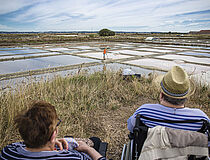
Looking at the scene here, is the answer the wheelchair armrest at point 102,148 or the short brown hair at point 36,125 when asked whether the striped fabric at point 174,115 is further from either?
the short brown hair at point 36,125

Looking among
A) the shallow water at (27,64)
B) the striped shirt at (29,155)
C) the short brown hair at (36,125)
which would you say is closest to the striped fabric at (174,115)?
the striped shirt at (29,155)

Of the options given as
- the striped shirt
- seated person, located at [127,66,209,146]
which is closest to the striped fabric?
seated person, located at [127,66,209,146]

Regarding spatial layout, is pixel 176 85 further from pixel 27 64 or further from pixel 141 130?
pixel 27 64

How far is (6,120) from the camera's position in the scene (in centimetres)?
280

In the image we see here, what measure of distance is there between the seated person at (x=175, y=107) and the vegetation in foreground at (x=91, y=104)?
1263 millimetres

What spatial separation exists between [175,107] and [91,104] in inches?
97.5

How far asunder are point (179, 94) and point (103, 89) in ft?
10.6

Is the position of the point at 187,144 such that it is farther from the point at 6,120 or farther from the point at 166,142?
the point at 6,120

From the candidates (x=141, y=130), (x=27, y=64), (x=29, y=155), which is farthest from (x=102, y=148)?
(x=27, y=64)

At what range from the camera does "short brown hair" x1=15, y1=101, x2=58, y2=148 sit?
1057 mm

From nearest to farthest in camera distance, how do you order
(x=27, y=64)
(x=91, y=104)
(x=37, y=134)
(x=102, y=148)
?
(x=37, y=134)
(x=102, y=148)
(x=91, y=104)
(x=27, y=64)

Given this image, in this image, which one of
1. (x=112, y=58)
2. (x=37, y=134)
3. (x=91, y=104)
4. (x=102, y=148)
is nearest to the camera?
(x=37, y=134)

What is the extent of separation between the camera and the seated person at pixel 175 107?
147 centimetres

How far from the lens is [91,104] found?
381 cm
